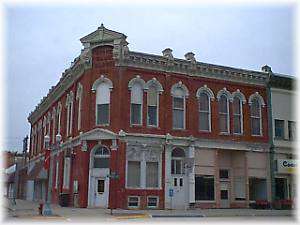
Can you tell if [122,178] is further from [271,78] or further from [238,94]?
[271,78]

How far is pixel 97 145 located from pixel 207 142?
8209mm

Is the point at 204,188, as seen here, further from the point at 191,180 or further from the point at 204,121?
the point at 204,121

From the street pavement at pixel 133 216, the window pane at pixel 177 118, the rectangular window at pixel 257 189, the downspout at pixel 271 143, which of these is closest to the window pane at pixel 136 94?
the window pane at pixel 177 118

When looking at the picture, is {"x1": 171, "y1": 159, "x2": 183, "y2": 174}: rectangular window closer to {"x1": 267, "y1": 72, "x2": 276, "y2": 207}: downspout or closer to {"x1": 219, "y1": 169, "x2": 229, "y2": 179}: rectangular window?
{"x1": 219, "y1": 169, "x2": 229, "y2": 179}: rectangular window

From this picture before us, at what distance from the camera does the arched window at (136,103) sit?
31359 mm

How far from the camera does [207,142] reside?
33094 mm

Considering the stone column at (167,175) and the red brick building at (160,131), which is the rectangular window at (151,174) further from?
the stone column at (167,175)

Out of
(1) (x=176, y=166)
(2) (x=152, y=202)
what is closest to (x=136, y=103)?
(1) (x=176, y=166)

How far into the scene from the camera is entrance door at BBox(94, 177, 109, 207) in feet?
98.2

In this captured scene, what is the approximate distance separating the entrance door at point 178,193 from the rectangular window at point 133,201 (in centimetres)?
271

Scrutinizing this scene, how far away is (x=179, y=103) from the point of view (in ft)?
108

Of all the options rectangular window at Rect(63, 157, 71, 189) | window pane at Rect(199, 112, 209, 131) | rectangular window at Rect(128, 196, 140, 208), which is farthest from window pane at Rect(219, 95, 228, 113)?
rectangular window at Rect(63, 157, 71, 189)

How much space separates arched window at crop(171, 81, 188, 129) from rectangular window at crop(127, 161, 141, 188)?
4.23 m

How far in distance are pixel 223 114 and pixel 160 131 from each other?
570 centimetres
